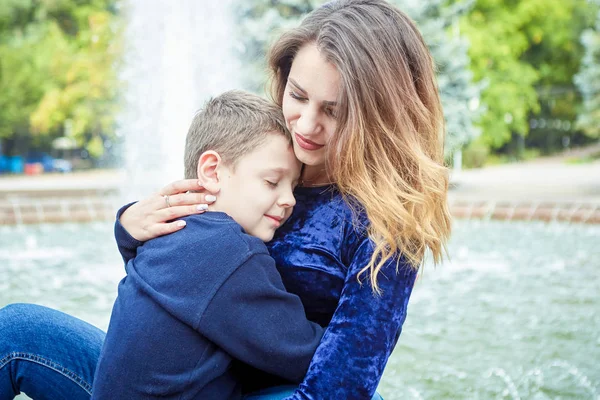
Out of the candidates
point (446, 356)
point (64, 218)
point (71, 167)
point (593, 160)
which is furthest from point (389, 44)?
point (71, 167)

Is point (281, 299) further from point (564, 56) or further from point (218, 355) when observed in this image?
point (564, 56)

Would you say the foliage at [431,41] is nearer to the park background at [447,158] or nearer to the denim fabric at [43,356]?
the park background at [447,158]

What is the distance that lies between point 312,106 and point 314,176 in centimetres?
21

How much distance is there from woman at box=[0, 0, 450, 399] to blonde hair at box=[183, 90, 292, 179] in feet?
0.20

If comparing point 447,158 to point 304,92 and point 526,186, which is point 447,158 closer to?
point 304,92

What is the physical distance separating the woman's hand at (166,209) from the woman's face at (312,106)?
26cm

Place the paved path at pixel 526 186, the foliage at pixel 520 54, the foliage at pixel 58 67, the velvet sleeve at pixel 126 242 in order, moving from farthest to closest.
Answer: the foliage at pixel 520 54 < the foliage at pixel 58 67 < the paved path at pixel 526 186 < the velvet sleeve at pixel 126 242

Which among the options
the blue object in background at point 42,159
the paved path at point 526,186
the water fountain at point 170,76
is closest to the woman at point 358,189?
the paved path at point 526,186

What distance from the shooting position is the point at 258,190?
156 cm

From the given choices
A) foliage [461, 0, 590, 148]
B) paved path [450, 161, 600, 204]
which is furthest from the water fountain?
foliage [461, 0, 590, 148]

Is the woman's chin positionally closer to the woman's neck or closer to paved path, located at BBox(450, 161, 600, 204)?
the woman's neck

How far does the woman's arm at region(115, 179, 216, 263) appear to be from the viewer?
155 centimetres

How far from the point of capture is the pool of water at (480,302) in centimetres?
325

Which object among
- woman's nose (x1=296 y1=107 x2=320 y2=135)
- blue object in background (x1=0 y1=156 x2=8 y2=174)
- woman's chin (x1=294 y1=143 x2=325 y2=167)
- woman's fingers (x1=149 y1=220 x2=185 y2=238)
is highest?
woman's nose (x1=296 y1=107 x2=320 y2=135)
